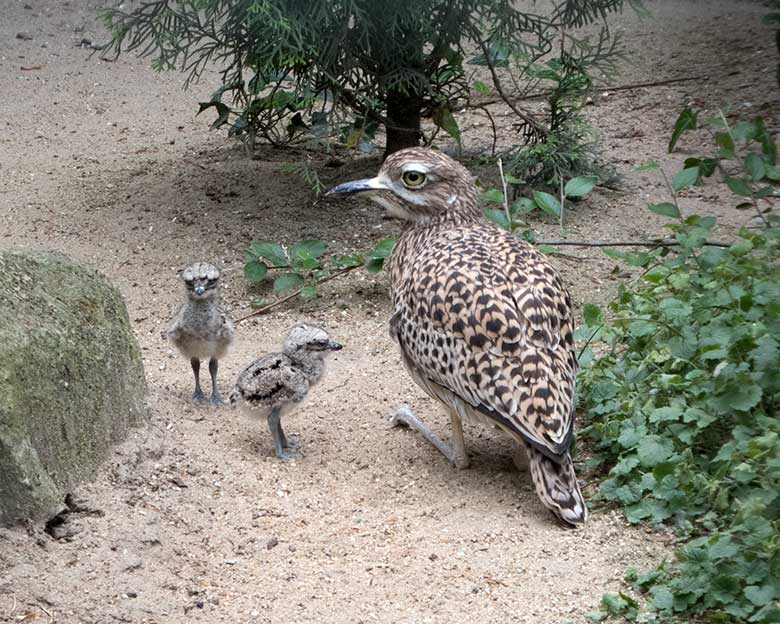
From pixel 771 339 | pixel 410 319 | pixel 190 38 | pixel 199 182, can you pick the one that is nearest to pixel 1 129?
pixel 199 182

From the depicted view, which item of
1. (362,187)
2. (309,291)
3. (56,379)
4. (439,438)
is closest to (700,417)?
(439,438)

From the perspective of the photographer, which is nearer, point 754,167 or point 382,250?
point 754,167

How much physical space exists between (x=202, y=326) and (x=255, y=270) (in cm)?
120

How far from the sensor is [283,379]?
4926 millimetres

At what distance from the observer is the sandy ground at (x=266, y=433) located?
3697 mm

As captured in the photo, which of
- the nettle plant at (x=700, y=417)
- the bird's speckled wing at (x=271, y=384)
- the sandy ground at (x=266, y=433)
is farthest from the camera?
the bird's speckled wing at (x=271, y=384)

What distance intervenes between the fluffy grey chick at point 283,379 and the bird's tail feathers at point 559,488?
1.23m

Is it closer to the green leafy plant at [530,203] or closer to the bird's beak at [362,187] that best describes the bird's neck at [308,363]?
the bird's beak at [362,187]

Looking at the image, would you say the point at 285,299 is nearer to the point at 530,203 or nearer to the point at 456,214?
the point at 530,203

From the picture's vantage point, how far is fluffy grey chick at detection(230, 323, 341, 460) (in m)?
4.90

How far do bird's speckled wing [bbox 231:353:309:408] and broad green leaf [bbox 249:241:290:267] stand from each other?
1552mm

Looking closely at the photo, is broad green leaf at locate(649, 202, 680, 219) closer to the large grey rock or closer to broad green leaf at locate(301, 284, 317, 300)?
broad green leaf at locate(301, 284, 317, 300)

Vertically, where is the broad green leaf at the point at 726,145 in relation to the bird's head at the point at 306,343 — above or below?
above

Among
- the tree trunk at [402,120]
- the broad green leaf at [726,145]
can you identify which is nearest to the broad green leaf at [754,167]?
the broad green leaf at [726,145]
